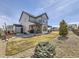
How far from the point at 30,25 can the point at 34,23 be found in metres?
0.87

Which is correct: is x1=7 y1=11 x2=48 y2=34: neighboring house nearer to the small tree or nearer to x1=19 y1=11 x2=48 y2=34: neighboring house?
x1=19 y1=11 x2=48 y2=34: neighboring house

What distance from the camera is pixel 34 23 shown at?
31188 millimetres

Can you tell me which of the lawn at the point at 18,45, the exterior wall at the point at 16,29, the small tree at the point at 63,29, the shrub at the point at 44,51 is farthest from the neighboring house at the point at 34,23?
the shrub at the point at 44,51

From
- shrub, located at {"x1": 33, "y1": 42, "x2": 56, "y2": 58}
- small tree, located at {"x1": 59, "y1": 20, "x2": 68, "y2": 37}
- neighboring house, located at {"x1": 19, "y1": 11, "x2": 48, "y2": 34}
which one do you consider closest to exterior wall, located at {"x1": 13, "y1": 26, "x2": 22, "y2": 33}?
neighboring house, located at {"x1": 19, "y1": 11, "x2": 48, "y2": 34}

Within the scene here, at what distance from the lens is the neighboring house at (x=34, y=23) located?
3087cm

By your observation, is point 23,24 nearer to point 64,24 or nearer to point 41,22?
point 41,22

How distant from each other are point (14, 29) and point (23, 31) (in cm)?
184

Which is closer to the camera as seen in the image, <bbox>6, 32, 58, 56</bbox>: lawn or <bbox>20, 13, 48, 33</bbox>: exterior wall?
<bbox>6, 32, 58, 56</bbox>: lawn

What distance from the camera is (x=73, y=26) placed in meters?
36.5

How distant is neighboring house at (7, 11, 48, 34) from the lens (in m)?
30.9

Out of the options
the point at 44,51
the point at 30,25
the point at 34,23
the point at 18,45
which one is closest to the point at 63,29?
the point at 18,45

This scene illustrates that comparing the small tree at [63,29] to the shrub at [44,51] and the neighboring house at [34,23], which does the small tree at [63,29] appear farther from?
the shrub at [44,51]

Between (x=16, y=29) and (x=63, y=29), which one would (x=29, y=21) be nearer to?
(x=16, y=29)

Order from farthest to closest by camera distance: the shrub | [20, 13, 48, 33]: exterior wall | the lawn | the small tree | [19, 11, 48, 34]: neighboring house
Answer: [20, 13, 48, 33]: exterior wall < [19, 11, 48, 34]: neighboring house < the small tree < the lawn < the shrub
